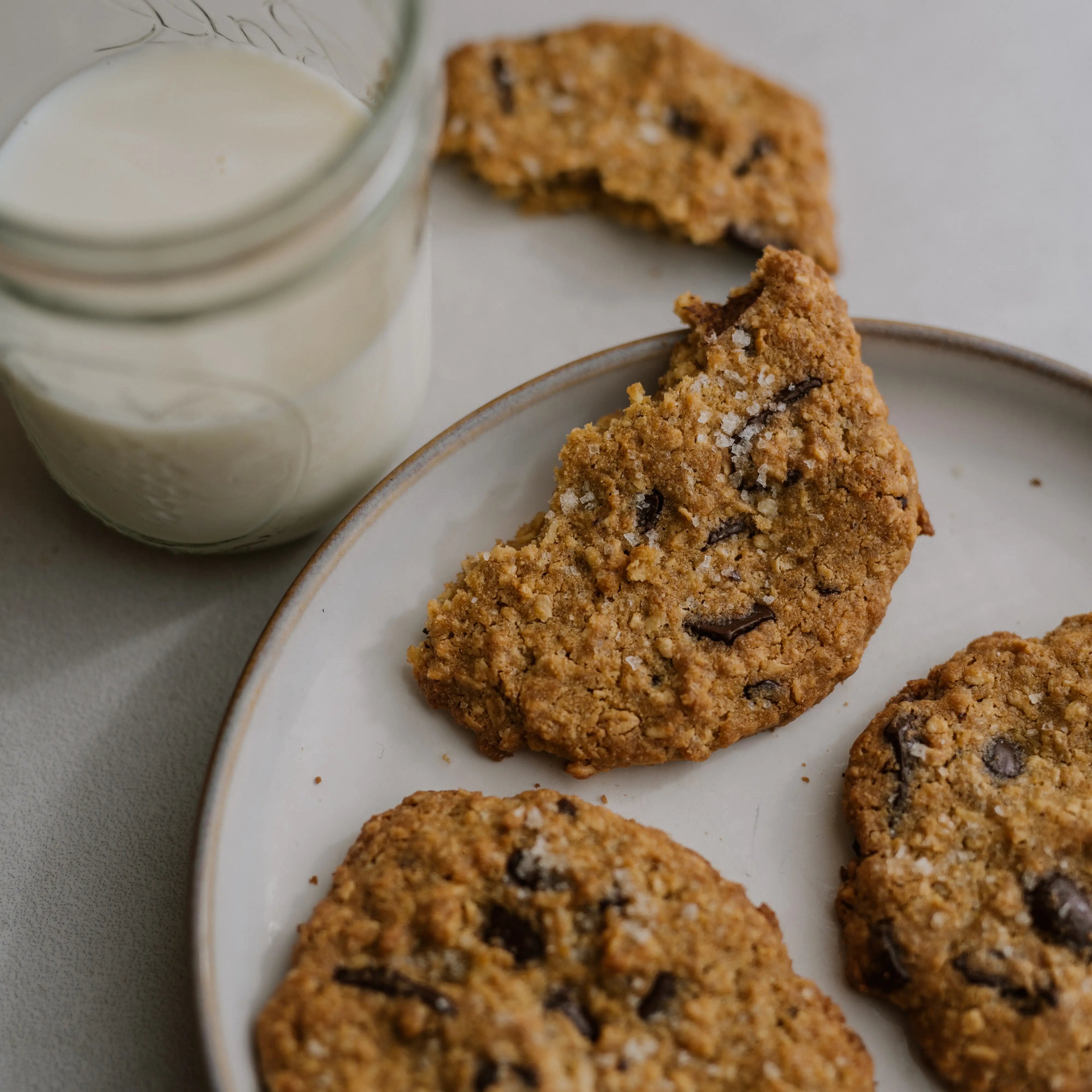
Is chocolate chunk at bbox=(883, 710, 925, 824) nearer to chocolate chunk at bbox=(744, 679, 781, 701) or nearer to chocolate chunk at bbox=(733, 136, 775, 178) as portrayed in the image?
chocolate chunk at bbox=(744, 679, 781, 701)

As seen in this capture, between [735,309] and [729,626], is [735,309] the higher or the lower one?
the higher one

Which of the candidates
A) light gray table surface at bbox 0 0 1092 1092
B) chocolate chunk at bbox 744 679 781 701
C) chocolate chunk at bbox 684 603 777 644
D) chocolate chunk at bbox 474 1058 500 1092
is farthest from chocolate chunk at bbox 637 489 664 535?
chocolate chunk at bbox 474 1058 500 1092

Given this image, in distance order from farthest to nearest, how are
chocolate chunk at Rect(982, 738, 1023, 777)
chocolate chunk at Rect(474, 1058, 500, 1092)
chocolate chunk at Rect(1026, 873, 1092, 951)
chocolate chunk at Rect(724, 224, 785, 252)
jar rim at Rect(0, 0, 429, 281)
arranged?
chocolate chunk at Rect(724, 224, 785, 252) → chocolate chunk at Rect(982, 738, 1023, 777) → chocolate chunk at Rect(1026, 873, 1092, 951) → chocolate chunk at Rect(474, 1058, 500, 1092) → jar rim at Rect(0, 0, 429, 281)

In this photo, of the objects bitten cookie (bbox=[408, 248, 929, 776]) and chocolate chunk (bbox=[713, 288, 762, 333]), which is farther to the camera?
chocolate chunk (bbox=[713, 288, 762, 333])

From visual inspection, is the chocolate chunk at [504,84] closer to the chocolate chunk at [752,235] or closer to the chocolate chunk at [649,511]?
the chocolate chunk at [752,235]

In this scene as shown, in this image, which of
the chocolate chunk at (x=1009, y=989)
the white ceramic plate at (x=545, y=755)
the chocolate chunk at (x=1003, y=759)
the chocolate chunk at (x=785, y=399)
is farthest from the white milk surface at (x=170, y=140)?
the chocolate chunk at (x=1009, y=989)

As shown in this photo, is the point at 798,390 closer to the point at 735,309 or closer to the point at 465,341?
the point at 735,309

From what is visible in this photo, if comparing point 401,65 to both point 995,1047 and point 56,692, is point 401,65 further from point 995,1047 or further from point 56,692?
point 995,1047

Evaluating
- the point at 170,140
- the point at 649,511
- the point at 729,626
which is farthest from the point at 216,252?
the point at 729,626
